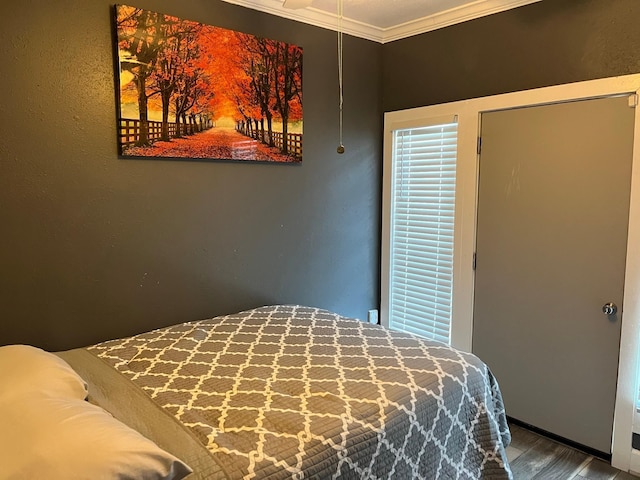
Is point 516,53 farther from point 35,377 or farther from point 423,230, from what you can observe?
point 35,377

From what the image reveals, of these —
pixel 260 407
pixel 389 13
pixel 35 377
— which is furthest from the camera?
pixel 389 13

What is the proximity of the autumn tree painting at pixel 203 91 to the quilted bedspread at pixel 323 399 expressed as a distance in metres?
1.01

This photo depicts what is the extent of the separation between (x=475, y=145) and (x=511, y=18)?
29.2 inches

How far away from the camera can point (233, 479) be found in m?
1.30

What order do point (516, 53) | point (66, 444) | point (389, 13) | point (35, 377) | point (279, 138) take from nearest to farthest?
1. point (66, 444)
2. point (35, 377)
3. point (516, 53)
4. point (279, 138)
5. point (389, 13)

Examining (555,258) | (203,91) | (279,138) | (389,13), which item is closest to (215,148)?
(203,91)

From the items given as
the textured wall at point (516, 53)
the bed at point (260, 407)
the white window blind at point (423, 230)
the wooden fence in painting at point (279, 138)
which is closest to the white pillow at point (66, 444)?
the bed at point (260, 407)

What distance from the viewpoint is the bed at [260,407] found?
1.21 meters

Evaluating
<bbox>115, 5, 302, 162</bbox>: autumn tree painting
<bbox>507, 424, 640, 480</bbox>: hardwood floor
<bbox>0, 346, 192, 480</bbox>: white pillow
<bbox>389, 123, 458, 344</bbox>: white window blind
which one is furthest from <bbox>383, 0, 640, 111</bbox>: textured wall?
<bbox>0, 346, 192, 480</bbox>: white pillow

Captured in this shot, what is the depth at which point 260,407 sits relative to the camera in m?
1.65

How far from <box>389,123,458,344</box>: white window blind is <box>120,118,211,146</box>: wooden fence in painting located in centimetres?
147

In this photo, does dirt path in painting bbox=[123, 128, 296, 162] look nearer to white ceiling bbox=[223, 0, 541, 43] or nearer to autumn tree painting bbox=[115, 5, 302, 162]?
autumn tree painting bbox=[115, 5, 302, 162]

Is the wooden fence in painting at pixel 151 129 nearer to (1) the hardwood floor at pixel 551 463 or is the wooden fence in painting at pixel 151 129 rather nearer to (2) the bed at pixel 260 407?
(2) the bed at pixel 260 407

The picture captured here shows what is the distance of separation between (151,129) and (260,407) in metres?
1.52
